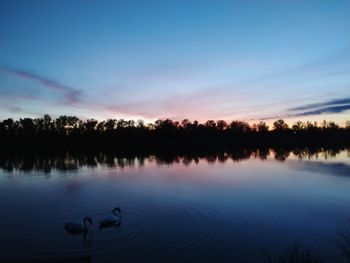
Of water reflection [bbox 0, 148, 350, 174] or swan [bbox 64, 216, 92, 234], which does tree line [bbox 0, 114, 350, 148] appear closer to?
water reflection [bbox 0, 148, 350, 174]

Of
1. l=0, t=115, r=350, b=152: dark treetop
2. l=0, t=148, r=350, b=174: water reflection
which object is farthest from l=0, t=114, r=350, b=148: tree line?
l=0, t=148, r=350, b=174: water reflection

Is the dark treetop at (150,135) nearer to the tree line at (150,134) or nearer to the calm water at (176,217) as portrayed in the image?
the tree line at (150,134)

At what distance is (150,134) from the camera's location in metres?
97.2

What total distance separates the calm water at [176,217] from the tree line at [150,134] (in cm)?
6568

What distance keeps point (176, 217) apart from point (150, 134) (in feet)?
276

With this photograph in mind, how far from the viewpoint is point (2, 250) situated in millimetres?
9820

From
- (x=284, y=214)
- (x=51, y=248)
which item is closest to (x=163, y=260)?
(x=51, y=248)

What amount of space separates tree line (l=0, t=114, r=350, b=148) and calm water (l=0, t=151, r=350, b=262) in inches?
2586

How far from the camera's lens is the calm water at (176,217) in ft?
31.9

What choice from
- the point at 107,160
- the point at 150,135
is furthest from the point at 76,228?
the point at 150,135

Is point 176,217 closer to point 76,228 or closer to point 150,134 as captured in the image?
point 76,228

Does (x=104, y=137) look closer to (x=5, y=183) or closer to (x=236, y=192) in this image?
(x=5, y=183)

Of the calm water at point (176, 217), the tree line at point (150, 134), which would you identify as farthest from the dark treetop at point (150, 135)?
the calm water at point (176, 217)

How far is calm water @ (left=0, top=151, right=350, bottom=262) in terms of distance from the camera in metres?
9.71
